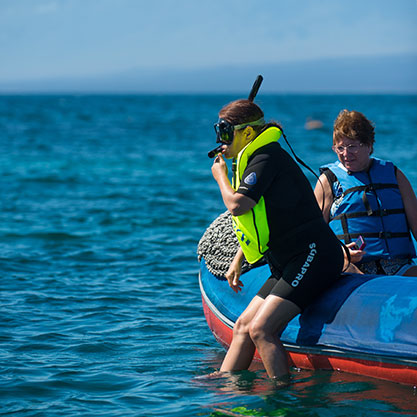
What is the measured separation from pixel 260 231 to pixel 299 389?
1.10 meters

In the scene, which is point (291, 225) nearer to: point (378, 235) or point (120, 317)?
point (378, 235)

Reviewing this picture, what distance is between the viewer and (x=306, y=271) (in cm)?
444

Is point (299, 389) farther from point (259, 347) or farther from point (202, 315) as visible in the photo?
point (202, 315)

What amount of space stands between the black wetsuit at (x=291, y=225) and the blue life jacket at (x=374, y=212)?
0.62 meters

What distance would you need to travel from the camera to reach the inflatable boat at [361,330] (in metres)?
4.29

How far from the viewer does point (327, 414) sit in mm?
4293

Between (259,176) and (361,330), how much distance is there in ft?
3.91

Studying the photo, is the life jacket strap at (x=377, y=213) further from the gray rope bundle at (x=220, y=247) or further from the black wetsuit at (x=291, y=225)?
the gray rope bundle at (x=220, y=247)

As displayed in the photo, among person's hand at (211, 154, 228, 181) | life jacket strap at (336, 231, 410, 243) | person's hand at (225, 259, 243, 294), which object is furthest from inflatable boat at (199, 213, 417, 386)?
person's hand at (211, 154, 228, 181)

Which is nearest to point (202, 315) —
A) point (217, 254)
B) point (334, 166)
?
point (217, 254)

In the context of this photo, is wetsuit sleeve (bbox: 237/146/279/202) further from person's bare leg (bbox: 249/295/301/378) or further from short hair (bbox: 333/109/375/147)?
short hair (bbox: 333/109/375/147)

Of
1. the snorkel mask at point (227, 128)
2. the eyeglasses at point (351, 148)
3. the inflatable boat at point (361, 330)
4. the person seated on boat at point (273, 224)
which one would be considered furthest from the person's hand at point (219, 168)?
the inflatable boat at point (361, 330)

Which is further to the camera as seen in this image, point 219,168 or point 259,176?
point 219,168

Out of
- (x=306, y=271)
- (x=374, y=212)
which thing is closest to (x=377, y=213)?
(x=374, y=212)
